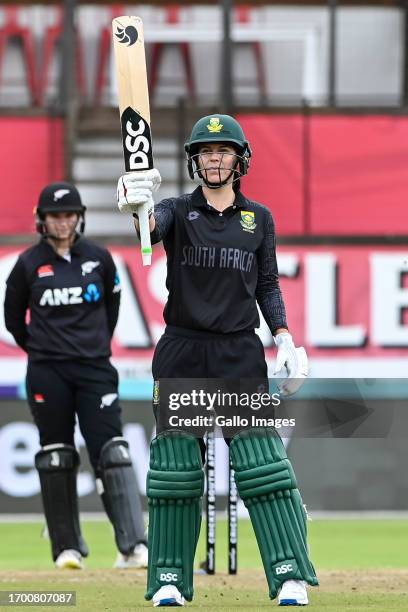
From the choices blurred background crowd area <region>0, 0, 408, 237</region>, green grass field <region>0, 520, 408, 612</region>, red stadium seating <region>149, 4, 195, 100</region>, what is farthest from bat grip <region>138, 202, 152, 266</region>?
red stadium seating <region>149, 4, 195, 100</region>

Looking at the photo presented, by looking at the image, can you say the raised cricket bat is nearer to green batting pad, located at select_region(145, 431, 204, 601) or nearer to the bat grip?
the bat grip

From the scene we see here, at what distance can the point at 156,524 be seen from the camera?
278 inches

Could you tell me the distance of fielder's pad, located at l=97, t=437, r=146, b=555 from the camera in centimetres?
945

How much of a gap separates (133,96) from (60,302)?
267 cm

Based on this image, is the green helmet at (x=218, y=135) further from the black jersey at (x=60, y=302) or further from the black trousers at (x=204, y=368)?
the black jersey at (x=60, y=302)

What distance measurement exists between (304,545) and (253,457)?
16.7 inches

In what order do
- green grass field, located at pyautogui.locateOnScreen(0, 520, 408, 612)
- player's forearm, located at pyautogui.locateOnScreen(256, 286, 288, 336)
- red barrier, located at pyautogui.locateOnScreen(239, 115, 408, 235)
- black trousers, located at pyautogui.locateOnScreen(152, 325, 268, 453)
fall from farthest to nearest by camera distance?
red barrier, located at pyautogui.locateOnScreen(239, 115, 408, 235), green grass field, located at pyautogui.locateOnScreen(0, 520, 408, 612), player's forearm, located at pyautogui.locateOnScreen(256, 286, 288, 336), black trousers, located at pyautogui.locateOnScreen(152, 325, 268, 453)

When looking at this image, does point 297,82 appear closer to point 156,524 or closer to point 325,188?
point 325,188

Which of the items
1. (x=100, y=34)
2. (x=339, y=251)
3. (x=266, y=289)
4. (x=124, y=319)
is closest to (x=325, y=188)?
(x=339, y=251)

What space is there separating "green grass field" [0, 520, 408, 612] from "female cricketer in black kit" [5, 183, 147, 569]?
296 mm

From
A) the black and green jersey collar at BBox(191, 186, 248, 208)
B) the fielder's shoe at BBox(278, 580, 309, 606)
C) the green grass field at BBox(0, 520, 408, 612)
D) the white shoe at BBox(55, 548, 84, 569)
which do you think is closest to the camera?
the fielder's shoe at BBox(278, 580, 309, 606)

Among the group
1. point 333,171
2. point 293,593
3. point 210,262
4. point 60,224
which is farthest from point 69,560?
point 333,171

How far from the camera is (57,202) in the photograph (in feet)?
31.2

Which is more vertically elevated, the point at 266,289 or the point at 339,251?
the point at 266,289
